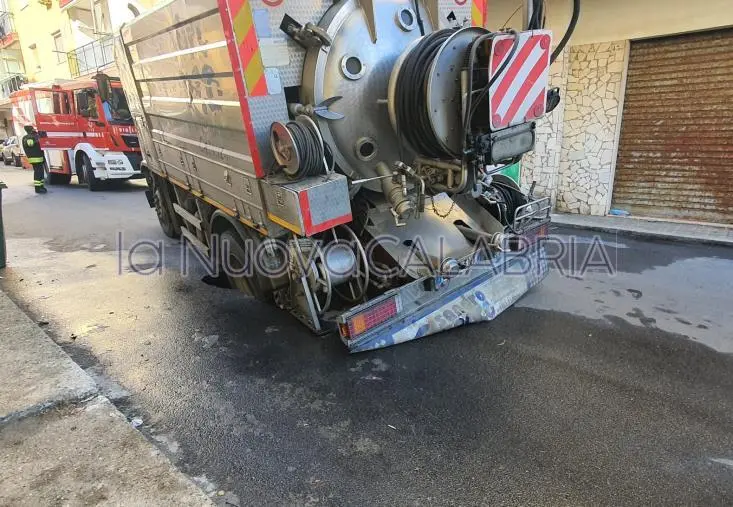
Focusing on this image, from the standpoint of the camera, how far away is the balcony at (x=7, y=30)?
83.5 ft

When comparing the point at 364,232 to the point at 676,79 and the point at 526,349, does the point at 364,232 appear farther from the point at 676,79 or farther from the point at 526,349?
the point at 676,79

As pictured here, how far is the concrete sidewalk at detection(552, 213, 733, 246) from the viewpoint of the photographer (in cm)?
572

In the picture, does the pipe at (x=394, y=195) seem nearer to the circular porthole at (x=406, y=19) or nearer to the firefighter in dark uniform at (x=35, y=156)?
the circular porthole at (x=406, y=19)

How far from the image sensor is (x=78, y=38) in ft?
64.0

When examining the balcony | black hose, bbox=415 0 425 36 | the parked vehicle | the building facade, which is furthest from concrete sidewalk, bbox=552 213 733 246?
the balcony

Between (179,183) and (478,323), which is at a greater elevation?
(179,183)

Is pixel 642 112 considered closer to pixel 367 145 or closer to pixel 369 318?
pixel 367 145

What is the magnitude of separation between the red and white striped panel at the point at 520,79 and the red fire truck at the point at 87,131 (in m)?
9.74

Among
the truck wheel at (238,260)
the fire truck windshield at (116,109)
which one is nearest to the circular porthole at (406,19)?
the truck wheel at (238,260)

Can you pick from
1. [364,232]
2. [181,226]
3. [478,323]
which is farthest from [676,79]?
[181,226]

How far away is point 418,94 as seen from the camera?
9.66 feet

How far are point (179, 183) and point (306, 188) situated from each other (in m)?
2.88

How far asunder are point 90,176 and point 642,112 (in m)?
12.4

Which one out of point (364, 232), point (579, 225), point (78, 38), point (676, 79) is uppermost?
point (78, 38)
